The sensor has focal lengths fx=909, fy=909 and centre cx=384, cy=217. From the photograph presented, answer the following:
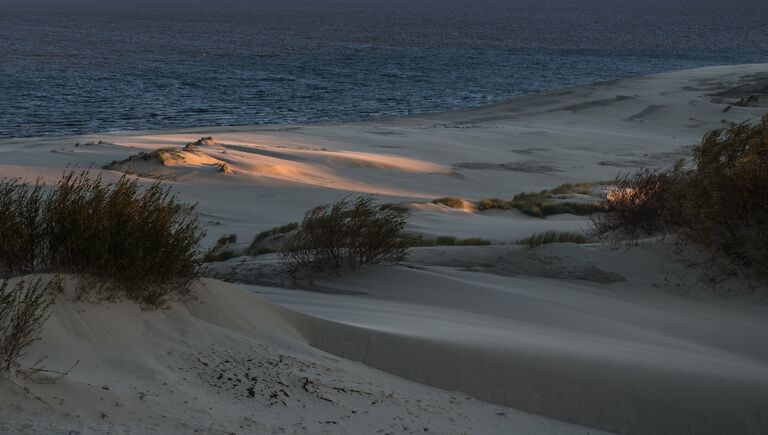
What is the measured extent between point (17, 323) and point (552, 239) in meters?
7.64

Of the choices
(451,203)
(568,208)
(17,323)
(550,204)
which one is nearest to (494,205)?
(451,203)

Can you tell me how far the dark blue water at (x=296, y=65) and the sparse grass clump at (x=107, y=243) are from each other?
26.9 meters

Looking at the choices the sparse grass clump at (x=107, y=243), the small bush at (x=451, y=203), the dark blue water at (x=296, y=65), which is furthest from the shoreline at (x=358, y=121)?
the sparse grass clump at (x=107, y=243)

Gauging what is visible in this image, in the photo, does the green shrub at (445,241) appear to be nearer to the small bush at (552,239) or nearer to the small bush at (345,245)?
the small bush at (552,239)

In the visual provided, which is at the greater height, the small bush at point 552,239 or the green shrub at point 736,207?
the green shrub at point 736,207

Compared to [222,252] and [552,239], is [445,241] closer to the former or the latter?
[552,239]

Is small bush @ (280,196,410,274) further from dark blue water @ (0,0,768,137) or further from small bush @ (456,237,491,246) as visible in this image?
dark blue water @ (0,0,768,137)

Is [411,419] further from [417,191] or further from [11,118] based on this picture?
[11,118]

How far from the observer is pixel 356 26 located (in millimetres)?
99062

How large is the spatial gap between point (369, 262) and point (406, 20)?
108238 millimetres

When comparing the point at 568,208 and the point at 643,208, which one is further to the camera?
the point at 568,208

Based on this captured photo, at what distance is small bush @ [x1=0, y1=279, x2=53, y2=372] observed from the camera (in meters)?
5.16

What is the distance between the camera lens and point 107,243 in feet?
21.8

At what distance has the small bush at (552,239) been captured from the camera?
443 inches
